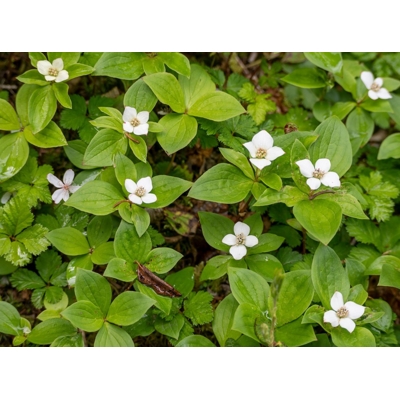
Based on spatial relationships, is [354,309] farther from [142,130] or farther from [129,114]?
[129,114]

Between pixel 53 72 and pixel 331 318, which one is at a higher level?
pixel 53 72

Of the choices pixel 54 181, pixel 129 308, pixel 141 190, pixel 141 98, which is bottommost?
pixel 129 308

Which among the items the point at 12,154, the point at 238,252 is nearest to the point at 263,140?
the point at 238,252

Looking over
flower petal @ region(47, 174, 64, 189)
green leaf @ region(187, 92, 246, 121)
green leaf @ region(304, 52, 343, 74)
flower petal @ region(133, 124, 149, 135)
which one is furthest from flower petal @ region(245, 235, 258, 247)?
green leaf @ region(304, 52, 343, 74)

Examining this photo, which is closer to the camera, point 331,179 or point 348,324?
point 348,324

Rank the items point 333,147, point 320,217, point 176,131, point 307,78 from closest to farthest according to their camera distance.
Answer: point 320,217 < point 333,147 < point 176,131 < point 307,78

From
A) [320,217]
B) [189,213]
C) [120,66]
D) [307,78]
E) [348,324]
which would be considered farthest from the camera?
[307,78]

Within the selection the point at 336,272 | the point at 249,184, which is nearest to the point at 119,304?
the point at 249,184

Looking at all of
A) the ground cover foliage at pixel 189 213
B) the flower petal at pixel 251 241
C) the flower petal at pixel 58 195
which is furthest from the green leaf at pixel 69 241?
the flower petal at pixel 251 241
